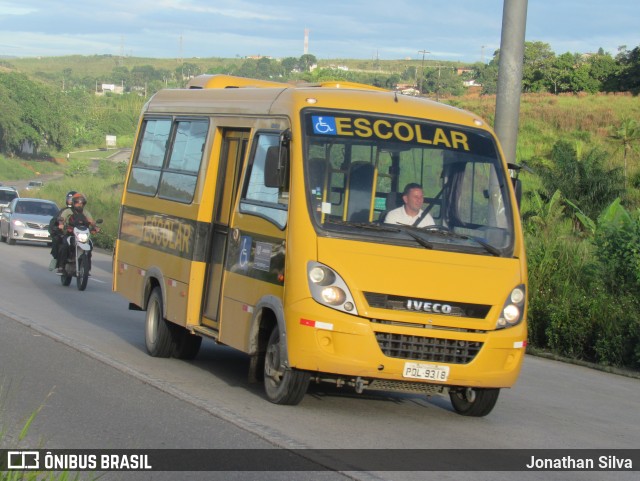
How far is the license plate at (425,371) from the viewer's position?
8.24 meters

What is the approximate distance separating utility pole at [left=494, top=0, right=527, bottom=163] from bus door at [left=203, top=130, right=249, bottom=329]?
6.16 meters

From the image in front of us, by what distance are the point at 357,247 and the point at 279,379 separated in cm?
140

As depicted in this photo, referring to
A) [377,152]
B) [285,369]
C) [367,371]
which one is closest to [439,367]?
[367,371]

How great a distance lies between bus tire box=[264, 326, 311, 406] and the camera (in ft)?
28.3

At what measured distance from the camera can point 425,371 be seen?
8.28 metres

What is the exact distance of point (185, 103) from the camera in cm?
1178

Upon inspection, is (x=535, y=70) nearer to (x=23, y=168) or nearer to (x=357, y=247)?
(x=23, y=168)

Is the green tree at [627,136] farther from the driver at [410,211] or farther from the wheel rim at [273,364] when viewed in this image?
the wheel rim at [273,364]

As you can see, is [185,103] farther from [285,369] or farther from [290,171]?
[285,369]

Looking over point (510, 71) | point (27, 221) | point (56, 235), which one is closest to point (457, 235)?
point (510, 71)

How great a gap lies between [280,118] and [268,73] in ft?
536

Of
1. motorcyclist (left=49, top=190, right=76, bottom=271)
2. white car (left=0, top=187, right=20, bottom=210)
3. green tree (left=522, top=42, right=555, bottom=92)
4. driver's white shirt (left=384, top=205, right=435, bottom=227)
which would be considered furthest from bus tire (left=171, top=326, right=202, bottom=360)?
green tree (left=522, top=42, right=555, bottom=92)

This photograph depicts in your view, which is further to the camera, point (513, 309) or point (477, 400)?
point (477, 400)

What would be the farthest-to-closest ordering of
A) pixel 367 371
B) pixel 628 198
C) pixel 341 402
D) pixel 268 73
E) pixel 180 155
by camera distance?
pixel 268 73, pixel 628 198, pixel 180 155, pixel 341 402, pixel 367 371
